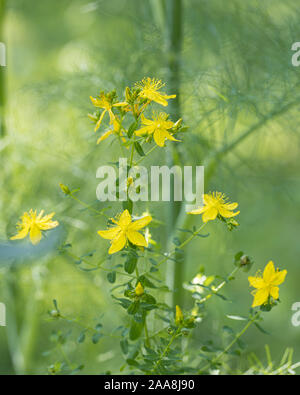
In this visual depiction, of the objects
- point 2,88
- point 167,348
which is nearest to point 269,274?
point 167,348

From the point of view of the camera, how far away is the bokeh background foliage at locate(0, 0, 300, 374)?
642 mm

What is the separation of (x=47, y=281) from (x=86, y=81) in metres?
0.39

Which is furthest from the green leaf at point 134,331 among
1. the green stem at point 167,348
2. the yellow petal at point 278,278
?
the yellow petal at point 278,278

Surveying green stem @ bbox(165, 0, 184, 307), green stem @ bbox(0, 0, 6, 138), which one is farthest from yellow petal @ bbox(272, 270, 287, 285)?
green stem @ bbox(0, 0, 6, 138)

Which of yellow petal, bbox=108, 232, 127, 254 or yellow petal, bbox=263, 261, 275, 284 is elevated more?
yellow petal, bbox=108, 232, 127, 254

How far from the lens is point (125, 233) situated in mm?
379

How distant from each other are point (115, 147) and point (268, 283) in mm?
439

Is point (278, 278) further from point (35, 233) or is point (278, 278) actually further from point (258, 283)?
point (35, 233)

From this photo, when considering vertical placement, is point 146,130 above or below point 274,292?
above

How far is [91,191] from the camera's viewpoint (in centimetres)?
92

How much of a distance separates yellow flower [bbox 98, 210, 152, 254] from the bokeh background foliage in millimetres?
69

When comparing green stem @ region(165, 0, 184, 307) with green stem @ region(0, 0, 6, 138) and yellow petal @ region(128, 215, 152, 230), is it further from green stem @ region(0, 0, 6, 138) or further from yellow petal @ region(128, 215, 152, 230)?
green stem @ region(0, 0, 6, 138)

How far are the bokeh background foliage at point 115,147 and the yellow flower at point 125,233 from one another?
0.23ft
